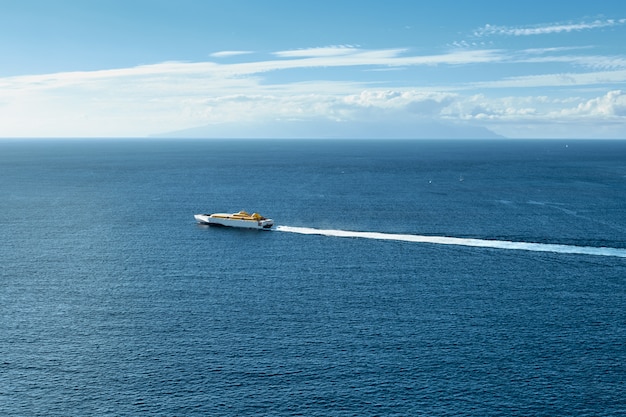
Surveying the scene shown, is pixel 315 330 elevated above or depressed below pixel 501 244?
below

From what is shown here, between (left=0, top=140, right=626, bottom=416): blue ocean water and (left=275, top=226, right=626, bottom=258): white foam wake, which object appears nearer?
(left=0, top=140, right=626, bottom=416): blue ocean water

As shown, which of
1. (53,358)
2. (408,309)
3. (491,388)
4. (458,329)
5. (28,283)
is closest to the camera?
(491,388)

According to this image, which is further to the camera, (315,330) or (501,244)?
(501,244)

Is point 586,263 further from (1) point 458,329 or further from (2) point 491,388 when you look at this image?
(2) point 491,388

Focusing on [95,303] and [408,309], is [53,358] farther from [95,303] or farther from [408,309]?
[408,309]

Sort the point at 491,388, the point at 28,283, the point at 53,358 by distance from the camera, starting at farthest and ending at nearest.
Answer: the point at 28,283
the point at 53,358
the point at 491,388

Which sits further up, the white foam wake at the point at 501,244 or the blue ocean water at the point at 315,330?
the white foam wake at the point at 501,244

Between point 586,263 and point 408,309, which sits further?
point 586,263

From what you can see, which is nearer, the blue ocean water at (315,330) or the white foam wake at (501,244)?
the blue ocean water at (315,330)

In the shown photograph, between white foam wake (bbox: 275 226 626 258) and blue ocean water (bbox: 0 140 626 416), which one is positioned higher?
white foam wake (bbox: 275 226 626 258)

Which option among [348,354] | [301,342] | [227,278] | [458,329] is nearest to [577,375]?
[458,329]
